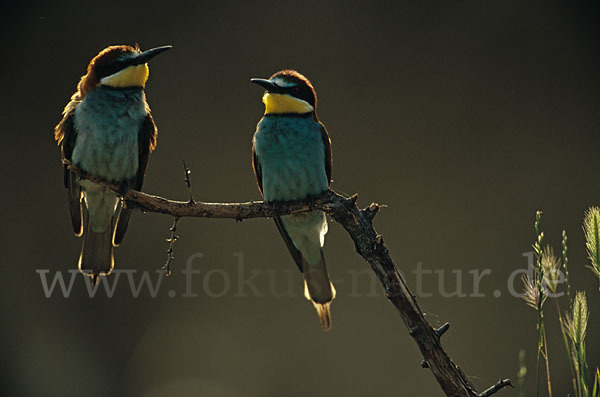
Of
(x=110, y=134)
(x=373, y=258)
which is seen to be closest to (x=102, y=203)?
(x=110, y=134)

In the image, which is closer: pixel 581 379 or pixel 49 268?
pixel 581 379

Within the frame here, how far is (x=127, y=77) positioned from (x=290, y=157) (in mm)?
460

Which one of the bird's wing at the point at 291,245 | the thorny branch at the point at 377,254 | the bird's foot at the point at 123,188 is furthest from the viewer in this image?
the bird's wing at the point at 291,245

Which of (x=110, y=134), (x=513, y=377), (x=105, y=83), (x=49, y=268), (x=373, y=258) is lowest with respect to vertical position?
(x=513, y=377)

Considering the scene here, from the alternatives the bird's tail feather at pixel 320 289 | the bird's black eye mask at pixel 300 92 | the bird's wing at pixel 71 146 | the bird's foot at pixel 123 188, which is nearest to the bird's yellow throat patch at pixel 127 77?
the bird's wing at pixel 71 146

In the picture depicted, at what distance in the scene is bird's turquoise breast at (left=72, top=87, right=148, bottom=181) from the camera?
1593mm

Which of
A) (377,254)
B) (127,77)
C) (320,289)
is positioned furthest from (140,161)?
(377,254)

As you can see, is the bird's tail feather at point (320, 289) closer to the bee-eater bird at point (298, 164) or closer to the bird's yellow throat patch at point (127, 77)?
the bee-eater bird at point (298, 164)

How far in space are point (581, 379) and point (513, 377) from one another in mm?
1768

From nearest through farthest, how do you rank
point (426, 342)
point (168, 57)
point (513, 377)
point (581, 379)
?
point (581, 379)
point (426, 342)
point (513, 377)
point (168, 57)

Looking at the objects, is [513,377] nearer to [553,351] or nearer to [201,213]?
[553,351]

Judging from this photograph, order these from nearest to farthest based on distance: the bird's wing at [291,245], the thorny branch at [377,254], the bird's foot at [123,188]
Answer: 1. the thorny branch at [377,254]
2. the bird's foot at [123,188]
3. the bird's wing at [291,245]

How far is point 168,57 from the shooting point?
8.98ft

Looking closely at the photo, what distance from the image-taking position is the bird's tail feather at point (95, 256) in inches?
67.6
